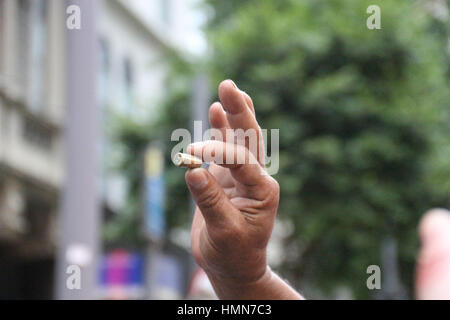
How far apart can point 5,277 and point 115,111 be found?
4.32 m

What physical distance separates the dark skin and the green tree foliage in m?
9.66

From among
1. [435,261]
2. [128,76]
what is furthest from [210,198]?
[128,76]

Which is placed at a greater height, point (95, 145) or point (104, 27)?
point (104, 27)

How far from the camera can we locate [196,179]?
152 centimetres

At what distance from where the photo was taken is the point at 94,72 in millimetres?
5270

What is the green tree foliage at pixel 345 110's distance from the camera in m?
11.8

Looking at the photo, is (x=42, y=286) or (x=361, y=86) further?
(x=42, y=286)

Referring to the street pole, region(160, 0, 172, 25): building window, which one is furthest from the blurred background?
region(160, 0, 172, 25): building window

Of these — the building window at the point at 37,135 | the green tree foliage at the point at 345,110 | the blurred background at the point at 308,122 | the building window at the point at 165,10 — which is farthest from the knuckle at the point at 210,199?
the building window at the point at 165,10

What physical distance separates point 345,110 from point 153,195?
16.9ft

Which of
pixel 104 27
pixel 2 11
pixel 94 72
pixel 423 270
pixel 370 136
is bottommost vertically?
pixel 423 270

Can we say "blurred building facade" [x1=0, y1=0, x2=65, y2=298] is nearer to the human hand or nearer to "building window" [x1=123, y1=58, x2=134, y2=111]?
"building window" [x1=123, y1=58, x2=134, y2=111]

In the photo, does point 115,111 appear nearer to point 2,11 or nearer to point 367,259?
point 2,11

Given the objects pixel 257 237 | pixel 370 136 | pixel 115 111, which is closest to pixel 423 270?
pixel 257 237
